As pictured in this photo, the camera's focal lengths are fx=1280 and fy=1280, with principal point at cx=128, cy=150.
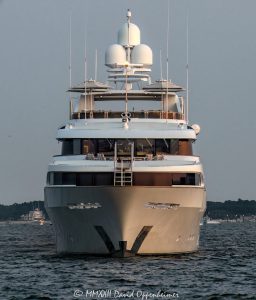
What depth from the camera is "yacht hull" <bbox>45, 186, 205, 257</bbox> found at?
5778cm

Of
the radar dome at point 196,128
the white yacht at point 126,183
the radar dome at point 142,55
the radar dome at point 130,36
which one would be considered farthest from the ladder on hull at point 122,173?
the radar dome at point 130,36

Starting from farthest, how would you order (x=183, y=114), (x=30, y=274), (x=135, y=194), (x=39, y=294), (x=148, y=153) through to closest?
(x=183, y=114), (x=148, y=153), (x=135, y=194), (x=30, y=274), (x=39, y=294)

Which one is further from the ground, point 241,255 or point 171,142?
point 171,142

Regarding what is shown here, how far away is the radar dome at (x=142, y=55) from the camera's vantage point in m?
73.4

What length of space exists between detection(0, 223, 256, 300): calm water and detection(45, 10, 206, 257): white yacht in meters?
1.07

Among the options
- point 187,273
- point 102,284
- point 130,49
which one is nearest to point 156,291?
point 102,284

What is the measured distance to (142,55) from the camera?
241 ft

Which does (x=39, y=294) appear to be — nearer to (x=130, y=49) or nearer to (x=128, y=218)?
(x=128, y=218)

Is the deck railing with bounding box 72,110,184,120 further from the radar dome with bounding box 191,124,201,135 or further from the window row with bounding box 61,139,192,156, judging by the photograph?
the radar dome with bounding box 191,124,201,135

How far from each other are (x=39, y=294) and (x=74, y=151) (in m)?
17.1

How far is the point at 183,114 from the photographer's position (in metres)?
67.2

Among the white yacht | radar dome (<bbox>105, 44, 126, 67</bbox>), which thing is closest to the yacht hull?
the white yacht

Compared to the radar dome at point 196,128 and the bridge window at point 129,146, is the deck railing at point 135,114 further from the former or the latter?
the radar dome at point 196,128

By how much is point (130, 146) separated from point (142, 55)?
1298 centimetres
